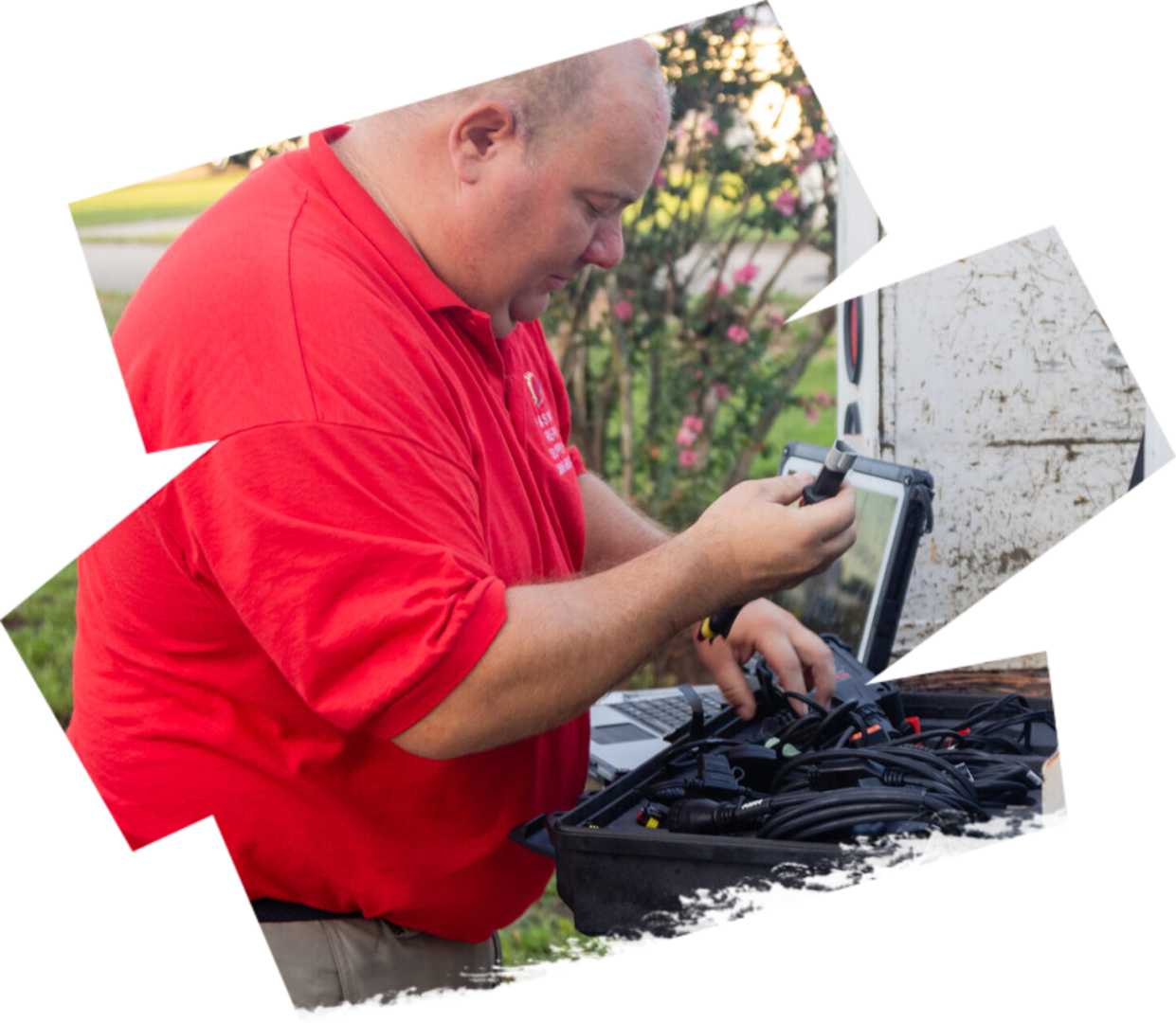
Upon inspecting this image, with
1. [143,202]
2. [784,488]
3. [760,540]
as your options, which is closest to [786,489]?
[784,488]

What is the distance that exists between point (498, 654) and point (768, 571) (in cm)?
27

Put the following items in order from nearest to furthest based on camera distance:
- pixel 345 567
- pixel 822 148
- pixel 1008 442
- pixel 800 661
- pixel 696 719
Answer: pixel 345 567, pixel 696 719, pixel 800 661, pixel 1008 442, pixel 822 148

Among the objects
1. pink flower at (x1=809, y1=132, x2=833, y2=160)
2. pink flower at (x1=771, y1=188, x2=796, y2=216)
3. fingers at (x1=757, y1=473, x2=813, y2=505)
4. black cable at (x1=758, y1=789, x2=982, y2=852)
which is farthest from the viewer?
pink flower at (x1=771, y1=188, x2=796, y2=216)

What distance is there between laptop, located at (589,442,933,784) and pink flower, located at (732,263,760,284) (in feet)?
6.00

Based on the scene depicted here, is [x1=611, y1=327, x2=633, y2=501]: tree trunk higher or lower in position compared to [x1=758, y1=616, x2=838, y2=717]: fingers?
higher

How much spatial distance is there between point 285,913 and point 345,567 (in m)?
0.46

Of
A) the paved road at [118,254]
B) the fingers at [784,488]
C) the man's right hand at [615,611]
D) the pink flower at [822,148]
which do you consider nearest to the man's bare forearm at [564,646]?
the man's right hand at [615,611]

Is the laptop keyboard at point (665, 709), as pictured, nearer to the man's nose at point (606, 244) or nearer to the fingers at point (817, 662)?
the fingers at point (817, 662)

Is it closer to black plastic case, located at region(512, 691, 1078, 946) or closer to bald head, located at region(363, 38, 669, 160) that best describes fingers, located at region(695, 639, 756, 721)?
black plastic case, located at region(512, 691, 1078, 946)

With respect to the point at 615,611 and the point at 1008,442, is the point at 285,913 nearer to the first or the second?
the point at 615,611

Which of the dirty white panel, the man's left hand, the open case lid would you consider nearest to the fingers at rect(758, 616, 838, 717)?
the man's left hand

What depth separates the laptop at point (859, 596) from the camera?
4.98 ft

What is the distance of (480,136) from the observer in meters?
1.13

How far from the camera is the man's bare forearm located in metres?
1.00
